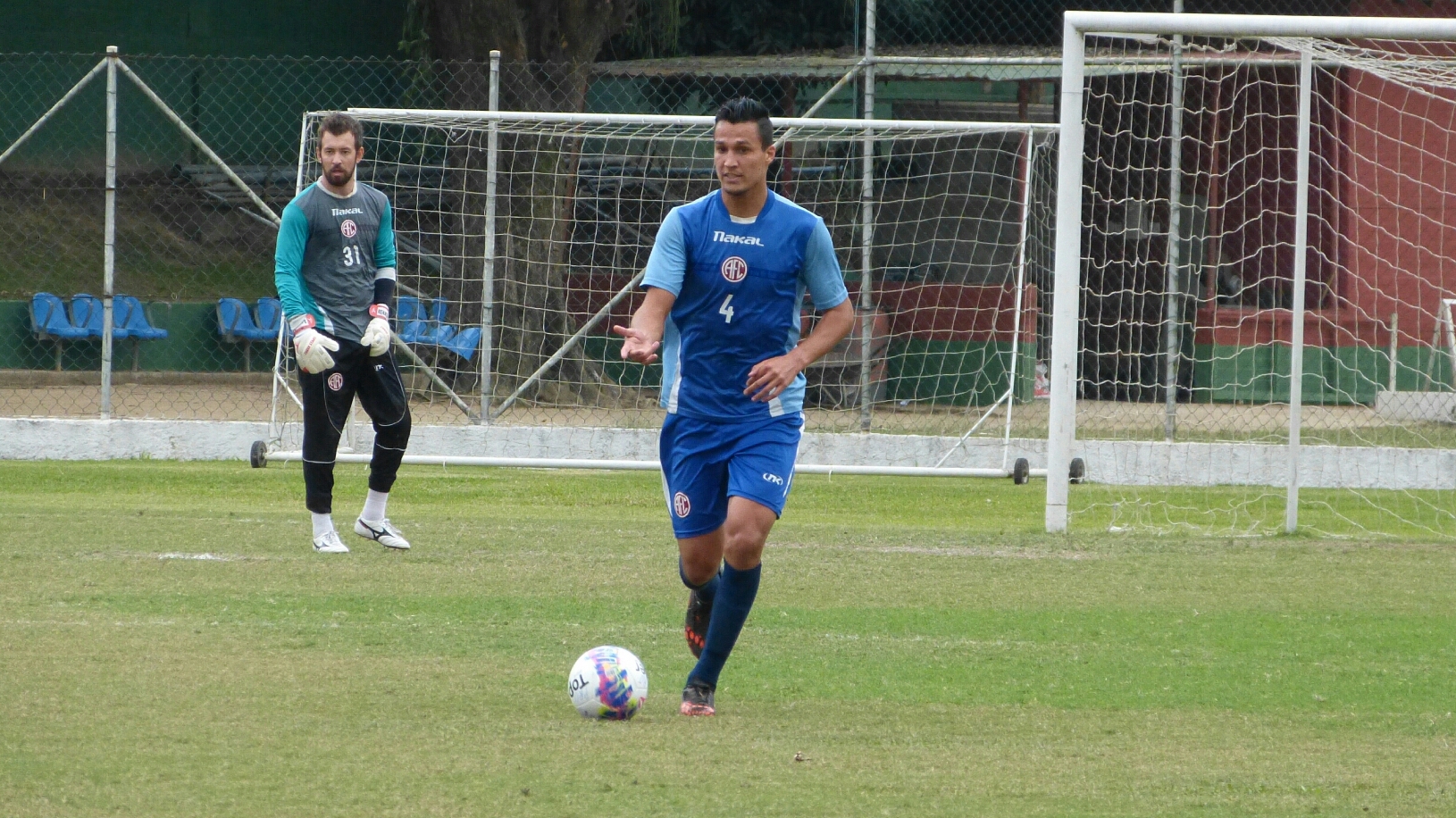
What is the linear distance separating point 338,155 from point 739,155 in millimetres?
3748

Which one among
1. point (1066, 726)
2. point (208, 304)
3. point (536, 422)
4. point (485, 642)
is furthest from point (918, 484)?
point (208, 304)

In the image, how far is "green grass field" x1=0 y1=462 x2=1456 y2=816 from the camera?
14.1 feet

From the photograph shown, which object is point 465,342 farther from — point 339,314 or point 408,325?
point 339,314

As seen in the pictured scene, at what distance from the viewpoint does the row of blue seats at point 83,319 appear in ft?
64.7

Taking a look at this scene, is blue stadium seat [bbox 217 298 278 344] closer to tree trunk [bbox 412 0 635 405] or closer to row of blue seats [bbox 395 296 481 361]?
tree trunk [bbox 412 0 635 405]

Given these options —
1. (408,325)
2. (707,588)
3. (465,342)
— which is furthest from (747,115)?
(408,325)

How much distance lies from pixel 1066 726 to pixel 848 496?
763cm

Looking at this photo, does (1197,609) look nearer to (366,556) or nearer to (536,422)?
(366,556)

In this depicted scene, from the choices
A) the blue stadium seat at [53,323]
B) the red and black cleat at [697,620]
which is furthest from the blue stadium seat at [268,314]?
the red and black cleat at [697,620]

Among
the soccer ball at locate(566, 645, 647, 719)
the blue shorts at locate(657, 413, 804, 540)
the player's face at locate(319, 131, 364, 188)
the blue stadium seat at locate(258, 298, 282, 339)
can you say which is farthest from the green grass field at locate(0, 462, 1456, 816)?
the blue stadium seat at locate(258, 298, 282, 339)

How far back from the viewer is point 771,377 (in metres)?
5.27

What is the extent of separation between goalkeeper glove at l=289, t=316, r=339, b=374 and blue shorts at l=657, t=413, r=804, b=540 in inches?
131

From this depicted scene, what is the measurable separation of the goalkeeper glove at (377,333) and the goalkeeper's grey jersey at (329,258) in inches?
3.2

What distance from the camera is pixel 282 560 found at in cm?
838
